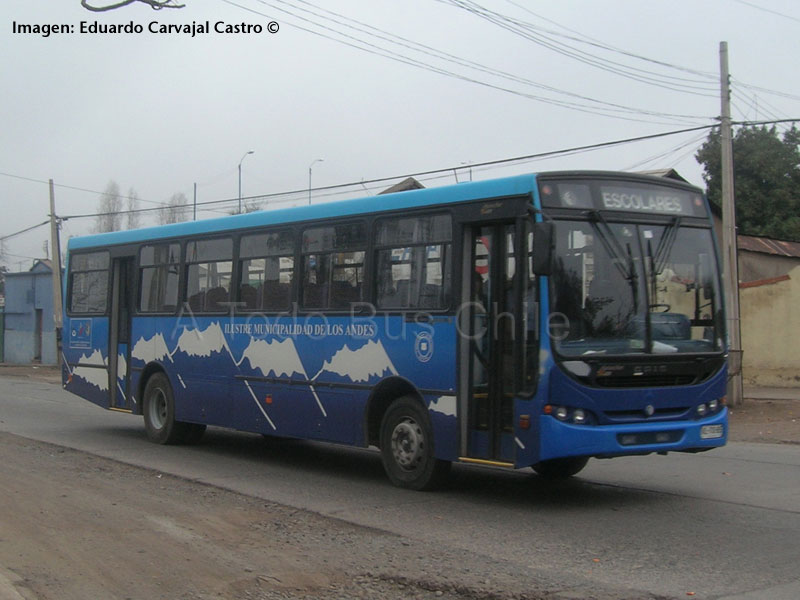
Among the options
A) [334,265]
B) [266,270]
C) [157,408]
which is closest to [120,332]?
[157,408]

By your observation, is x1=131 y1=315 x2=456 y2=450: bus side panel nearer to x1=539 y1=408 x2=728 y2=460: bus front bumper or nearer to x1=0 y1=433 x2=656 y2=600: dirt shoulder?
x1=539 y1=408 x2=728 y2=460: bus front bumper

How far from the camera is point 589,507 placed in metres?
9.17

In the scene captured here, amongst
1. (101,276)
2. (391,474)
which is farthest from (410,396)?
(101,276)

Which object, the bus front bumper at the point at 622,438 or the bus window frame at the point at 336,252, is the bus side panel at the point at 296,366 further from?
the bus front bumper at the point at 622,438

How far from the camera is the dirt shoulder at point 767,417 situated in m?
15.3

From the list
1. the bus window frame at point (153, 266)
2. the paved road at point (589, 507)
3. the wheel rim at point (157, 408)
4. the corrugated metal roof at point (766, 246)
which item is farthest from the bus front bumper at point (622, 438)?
the corrugated metal roof at point (766, 246)

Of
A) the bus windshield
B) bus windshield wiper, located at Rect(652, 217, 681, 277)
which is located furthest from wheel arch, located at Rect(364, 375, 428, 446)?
bus windshield wiper, located at Rect(652, 217, 681, 277)

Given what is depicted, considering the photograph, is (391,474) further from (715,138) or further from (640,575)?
(715,138)

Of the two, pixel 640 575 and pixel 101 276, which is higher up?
pixel 101 276

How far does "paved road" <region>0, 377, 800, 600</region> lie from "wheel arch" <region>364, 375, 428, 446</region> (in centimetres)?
Answer: 59

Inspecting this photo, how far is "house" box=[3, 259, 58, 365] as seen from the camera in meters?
49.2

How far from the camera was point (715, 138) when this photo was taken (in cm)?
4322

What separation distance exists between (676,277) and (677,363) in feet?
2.82

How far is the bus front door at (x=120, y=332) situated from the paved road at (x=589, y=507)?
29.9 inches
